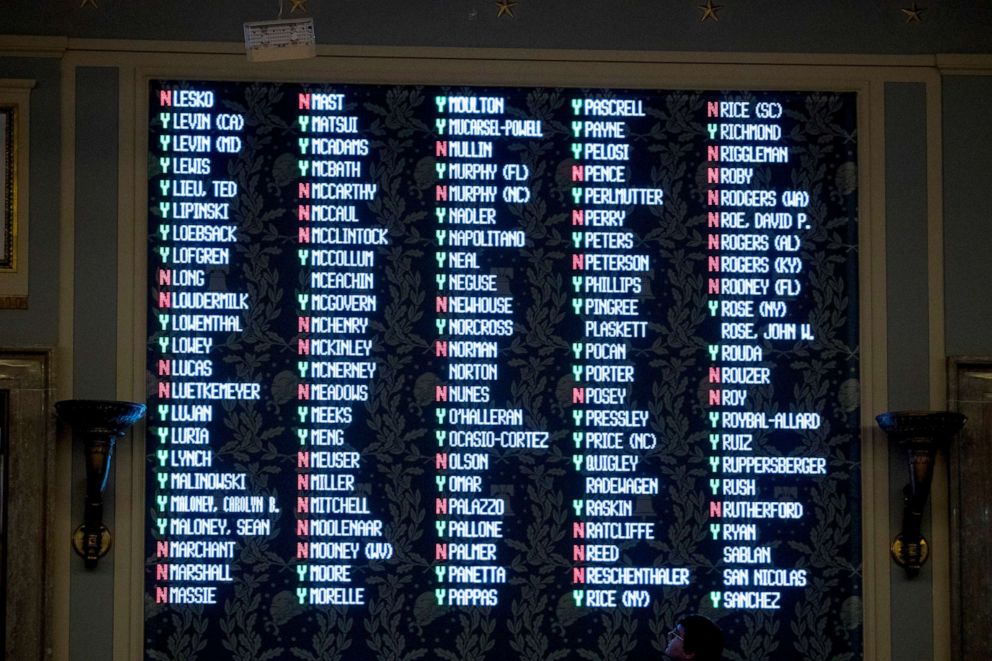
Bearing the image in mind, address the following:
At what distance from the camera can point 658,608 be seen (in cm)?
437

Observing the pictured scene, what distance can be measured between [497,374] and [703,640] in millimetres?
1127

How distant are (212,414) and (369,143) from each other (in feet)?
3.45

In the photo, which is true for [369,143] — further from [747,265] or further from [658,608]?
[658,608]

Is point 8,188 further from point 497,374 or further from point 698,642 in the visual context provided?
point 698,642

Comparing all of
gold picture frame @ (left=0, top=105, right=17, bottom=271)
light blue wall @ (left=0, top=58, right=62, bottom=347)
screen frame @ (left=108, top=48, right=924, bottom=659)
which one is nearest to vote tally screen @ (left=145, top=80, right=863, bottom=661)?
screen frame @ (left=108, top=48, right=924, bottom=659)

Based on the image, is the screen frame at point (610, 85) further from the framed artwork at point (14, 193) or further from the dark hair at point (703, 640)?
the dark hair at point (703, 640)

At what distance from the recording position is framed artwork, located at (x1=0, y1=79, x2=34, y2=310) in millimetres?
4348

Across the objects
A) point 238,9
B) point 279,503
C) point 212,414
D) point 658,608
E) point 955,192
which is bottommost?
point 658,608

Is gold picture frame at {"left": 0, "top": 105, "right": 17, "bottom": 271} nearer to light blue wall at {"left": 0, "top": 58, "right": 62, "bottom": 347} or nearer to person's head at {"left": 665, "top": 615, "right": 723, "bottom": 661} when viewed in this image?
light blue wall at {"left": 0, "top": 58, "right": 62, "bottom": 347}

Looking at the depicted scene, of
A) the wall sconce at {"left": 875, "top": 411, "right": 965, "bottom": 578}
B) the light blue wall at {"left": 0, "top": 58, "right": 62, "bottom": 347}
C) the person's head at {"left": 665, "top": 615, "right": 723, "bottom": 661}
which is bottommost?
the person's head at {"left": 665, "top": 615, "right": 723, "bottom": 661}

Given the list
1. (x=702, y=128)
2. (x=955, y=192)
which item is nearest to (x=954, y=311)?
(x=955, y=192)

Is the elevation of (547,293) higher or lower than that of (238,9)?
lower

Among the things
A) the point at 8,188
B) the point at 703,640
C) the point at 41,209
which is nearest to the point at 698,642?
the point at 703,640

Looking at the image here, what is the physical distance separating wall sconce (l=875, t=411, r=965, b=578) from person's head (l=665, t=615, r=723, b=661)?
91 cm
